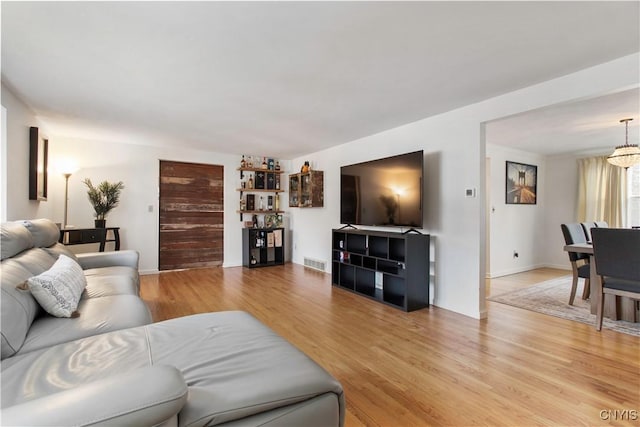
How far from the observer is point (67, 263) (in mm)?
2002

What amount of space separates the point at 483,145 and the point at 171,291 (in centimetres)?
411

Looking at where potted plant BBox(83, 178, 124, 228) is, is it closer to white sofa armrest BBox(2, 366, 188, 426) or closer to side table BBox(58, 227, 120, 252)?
side table BBox(58, 227, 120, 252)

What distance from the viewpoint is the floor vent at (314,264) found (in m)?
5.29

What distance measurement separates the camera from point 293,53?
2070 millimetres

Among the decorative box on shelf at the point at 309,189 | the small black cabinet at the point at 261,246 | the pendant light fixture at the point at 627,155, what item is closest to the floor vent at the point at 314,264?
the small black cabinet at the point at 261,246

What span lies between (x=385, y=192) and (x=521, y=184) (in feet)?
11.0

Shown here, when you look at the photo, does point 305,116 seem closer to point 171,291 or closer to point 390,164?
point 390,164

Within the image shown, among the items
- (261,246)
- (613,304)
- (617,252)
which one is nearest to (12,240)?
(261,246)

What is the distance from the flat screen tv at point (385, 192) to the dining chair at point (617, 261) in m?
1.58

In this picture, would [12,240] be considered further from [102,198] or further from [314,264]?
[314,264]

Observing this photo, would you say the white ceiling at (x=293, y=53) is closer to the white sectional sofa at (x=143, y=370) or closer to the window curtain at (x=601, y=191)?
the white sectional sofa at (x=143, y=370)

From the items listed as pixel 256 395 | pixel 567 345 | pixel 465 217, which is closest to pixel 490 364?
pixel 567 345

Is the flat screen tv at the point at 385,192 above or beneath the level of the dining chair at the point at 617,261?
above

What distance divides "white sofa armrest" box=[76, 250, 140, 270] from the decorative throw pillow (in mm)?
1302
